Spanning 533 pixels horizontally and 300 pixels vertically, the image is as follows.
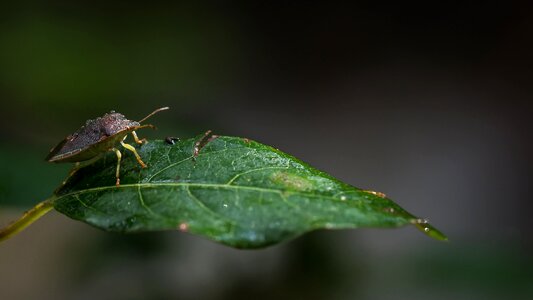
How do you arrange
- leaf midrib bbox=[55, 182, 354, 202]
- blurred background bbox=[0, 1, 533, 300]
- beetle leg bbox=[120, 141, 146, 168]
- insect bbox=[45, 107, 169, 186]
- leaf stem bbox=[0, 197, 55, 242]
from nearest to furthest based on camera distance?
leaf midrib bbox=[55, 182, 354, 202]
leaf stem bbox=[0, 197, 55, 242]
beetle leg bbox=[120, 141, 146, 168]
insect bbox=[45, 107, 169, 186]
blurred background bbox=[0, 1, 533, 300]

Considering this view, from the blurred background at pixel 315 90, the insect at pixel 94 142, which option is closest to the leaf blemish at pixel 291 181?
the insect at pixel 94 142

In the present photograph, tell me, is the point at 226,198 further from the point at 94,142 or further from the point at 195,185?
the point at 94,142

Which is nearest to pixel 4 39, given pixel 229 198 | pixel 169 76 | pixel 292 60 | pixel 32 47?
pixel 32 47

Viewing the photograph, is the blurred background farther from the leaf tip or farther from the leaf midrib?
the leaf tip

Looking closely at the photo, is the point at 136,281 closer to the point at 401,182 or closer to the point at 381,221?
the point at 381,221

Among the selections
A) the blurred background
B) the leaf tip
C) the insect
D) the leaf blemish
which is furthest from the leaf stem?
the blurred background
